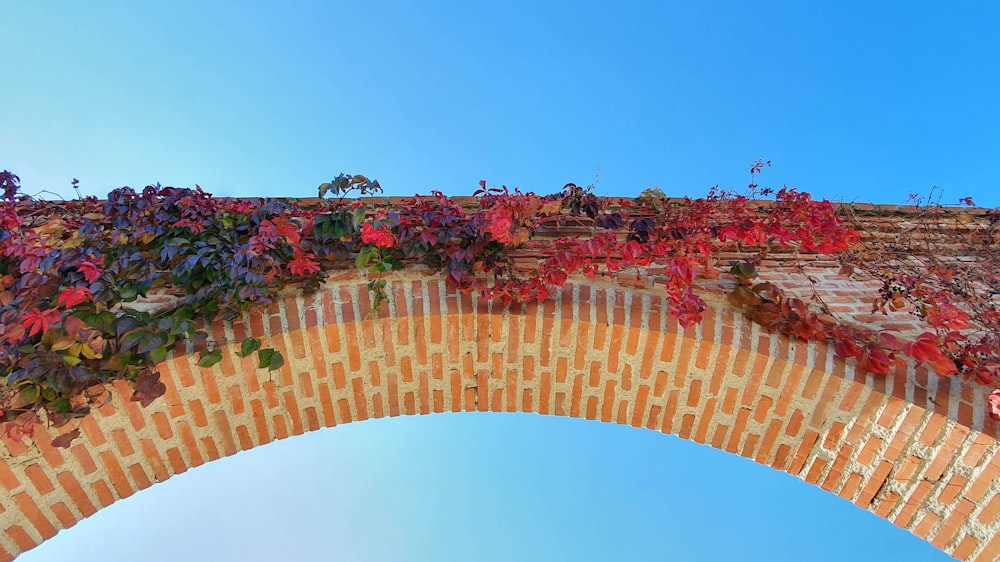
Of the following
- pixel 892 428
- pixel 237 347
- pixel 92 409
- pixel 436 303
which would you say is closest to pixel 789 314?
pixel 892 428

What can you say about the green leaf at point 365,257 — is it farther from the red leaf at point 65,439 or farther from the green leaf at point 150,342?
the red leaf at point 65,439

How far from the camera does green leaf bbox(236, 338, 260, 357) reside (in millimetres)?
2436

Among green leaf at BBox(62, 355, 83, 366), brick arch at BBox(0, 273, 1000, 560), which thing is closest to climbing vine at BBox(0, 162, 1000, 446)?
green leaf at BBox(62, 355, 83, 366)

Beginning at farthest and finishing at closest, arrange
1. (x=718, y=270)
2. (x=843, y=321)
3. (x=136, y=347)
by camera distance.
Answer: (x=718, y=270) < (x=843, y=321) < (x=136, y=347)

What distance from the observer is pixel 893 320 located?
2785 mm

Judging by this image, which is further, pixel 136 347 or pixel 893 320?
pixel 893 320

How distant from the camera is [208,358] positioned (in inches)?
94.7

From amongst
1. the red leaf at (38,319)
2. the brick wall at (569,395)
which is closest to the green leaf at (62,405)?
the brick wall at (569,395)

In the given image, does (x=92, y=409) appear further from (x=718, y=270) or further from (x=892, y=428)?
(x=892, y=428)

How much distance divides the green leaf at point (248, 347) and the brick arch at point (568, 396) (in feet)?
0.19

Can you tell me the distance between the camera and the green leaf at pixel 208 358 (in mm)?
2402

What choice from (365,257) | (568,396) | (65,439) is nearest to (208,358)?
(65,439)

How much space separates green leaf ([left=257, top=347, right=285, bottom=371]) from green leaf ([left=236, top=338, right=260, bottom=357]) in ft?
0.11

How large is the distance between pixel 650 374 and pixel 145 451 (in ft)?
7.20
